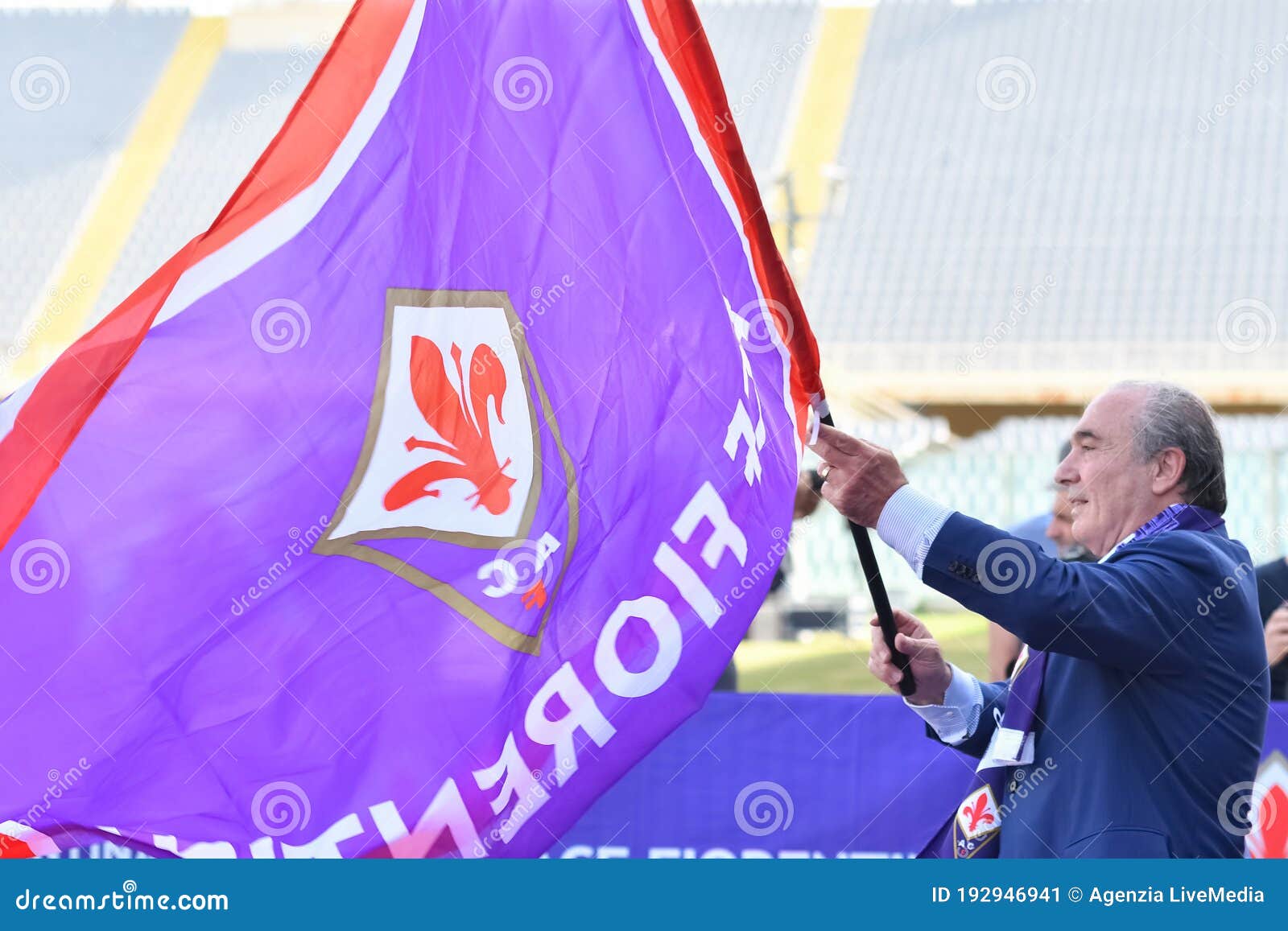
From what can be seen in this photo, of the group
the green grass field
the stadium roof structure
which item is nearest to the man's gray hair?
the green grass field

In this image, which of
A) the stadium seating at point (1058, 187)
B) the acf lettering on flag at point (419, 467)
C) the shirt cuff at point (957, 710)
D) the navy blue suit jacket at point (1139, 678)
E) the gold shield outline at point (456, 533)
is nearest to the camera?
the navy blue suit jacket at point (1139, 678)

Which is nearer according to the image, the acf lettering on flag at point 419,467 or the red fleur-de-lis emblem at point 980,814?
the acf lettering on flag at point 419,467

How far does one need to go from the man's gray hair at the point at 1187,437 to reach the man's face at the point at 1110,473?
15 millimetres

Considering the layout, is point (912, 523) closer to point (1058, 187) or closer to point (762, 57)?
point (1058, 187)

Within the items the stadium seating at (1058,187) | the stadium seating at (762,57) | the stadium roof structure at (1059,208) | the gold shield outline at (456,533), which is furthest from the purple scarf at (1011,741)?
the stadium seating at (762,57)

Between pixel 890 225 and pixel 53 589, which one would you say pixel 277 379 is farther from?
pixel 890 225

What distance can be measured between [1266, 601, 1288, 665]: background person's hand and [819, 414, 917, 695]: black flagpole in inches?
55.3

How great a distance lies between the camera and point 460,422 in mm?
2318

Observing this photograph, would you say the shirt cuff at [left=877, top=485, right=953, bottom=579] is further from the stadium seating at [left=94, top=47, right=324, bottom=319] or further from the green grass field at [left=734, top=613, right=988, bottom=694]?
the stadium seating at [left=94, top=47, right=324, bottom=319]

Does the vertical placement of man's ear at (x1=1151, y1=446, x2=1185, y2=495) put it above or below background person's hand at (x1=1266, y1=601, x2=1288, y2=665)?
above

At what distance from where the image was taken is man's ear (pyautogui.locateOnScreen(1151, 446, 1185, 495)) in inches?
87.3

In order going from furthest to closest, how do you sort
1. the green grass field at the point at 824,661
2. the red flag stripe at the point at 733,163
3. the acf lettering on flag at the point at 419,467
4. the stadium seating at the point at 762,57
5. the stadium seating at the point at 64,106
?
the stadium seating at the point at 64,106
the stadium seating at the point at 762,57
the green grass field at the point at 824,661
the red flag stripe at the point at 733,163
the acf lettering on flag at the point at 419,467

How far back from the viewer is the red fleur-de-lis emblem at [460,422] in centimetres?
229

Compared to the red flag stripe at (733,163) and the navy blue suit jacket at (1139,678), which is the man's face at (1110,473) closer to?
the navy blue suit jacket at (1139,678)
